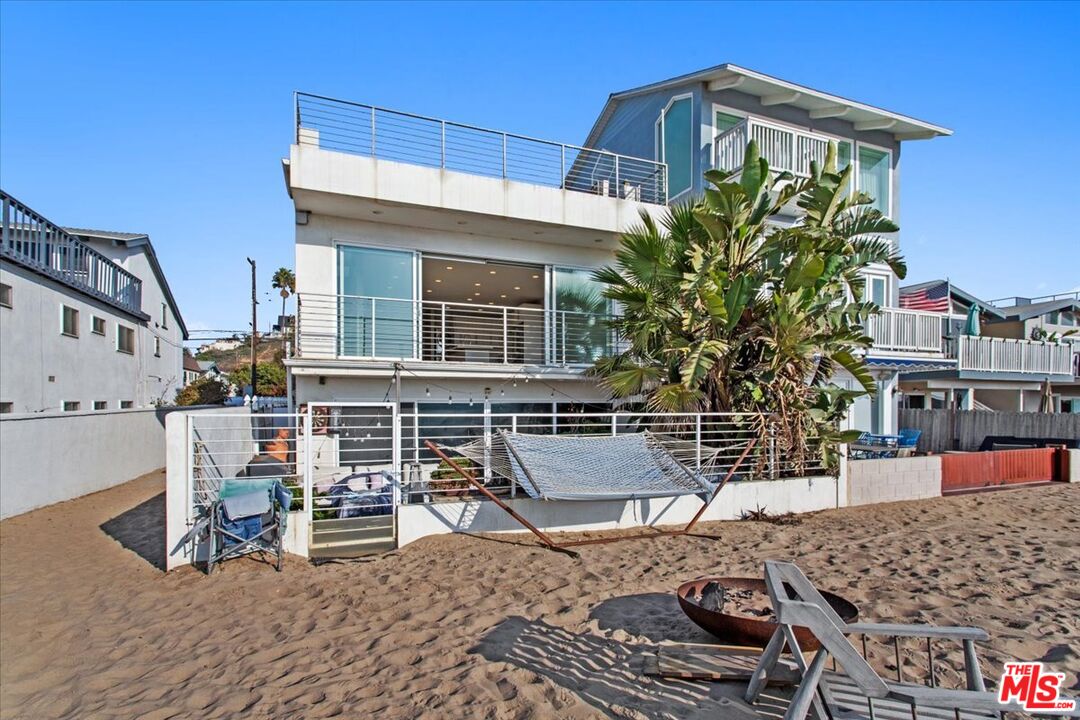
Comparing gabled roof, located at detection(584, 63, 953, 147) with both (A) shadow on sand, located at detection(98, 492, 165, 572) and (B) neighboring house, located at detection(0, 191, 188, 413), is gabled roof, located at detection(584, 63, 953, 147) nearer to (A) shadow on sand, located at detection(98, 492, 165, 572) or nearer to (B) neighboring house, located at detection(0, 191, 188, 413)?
(A) shadow on sand, located at detection(98, 492, 165, 572)

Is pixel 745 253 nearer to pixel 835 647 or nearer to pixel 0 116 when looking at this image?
pixel 835 647

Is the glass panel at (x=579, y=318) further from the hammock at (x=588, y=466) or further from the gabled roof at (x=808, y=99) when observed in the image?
the gabled roof at (x=808, y=99)

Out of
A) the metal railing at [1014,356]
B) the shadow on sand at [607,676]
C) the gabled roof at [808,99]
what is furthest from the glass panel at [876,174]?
the shadow on sand at [607,676]

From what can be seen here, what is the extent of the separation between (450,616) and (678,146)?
14.1 metres

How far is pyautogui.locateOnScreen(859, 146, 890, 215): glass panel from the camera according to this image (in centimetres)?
1673

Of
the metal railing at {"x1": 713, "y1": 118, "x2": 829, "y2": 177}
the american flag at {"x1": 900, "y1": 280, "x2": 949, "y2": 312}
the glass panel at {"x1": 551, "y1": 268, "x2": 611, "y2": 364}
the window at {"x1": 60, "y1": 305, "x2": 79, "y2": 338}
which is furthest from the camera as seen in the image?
the american flag at {"x1": 900, "y1": 280, "x2": 949, "y2": 312}

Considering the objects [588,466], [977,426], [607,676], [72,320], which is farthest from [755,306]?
[72,320]

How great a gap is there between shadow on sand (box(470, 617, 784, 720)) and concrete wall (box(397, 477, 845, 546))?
3.08 m

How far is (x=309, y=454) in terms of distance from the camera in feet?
25.2

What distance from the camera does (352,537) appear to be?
799 cm

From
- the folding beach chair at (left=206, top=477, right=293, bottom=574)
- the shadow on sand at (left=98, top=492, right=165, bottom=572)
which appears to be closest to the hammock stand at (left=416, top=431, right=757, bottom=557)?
the folding beach chair at (left=206, top=477, right=293, bottom=574)

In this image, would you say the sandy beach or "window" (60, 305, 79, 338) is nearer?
the sandy beach

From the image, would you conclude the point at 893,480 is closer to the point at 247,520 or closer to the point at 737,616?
the point at 737,616

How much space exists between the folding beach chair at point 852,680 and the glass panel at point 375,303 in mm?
9423
